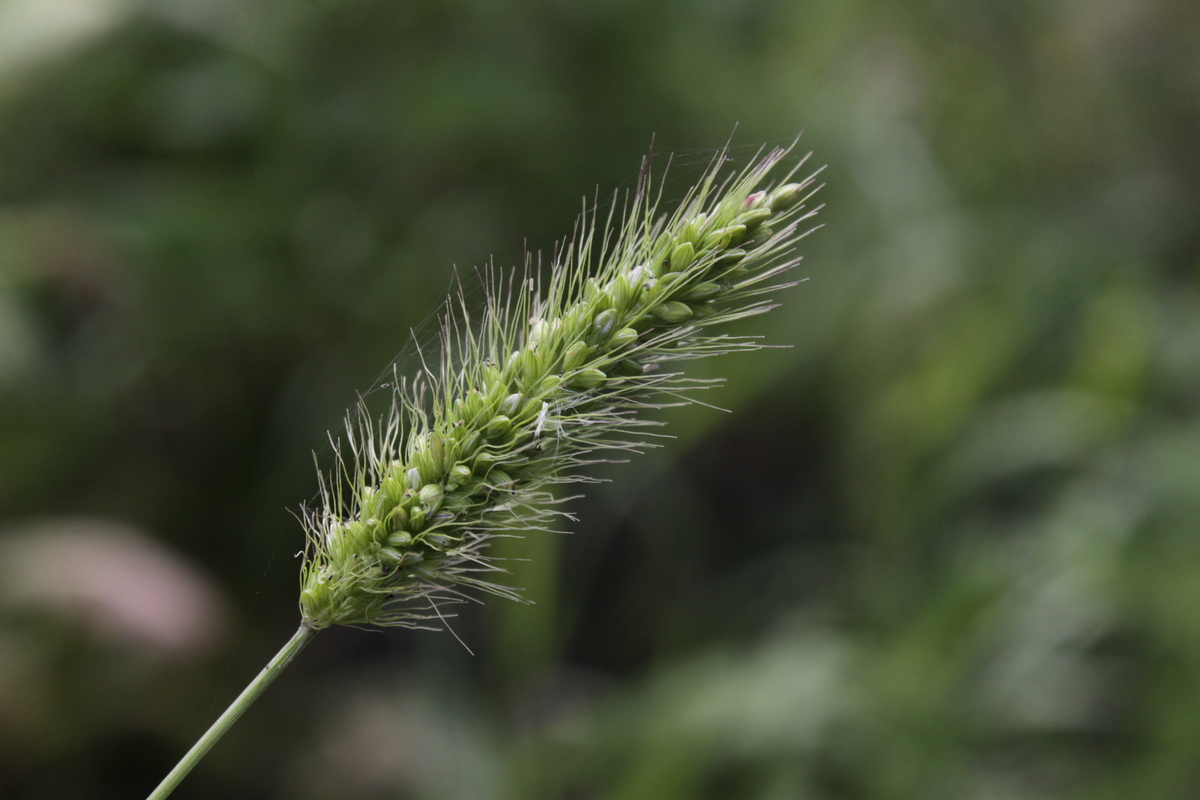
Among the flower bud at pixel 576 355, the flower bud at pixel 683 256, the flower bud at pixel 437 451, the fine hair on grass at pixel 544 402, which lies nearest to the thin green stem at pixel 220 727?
the fine hair on grass at pixel 544 402

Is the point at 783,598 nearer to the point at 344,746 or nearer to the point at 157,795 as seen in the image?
the point at 344,746

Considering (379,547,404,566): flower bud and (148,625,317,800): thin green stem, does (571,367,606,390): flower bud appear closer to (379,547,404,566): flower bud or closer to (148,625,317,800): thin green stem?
(379,547,404,566): flower bud

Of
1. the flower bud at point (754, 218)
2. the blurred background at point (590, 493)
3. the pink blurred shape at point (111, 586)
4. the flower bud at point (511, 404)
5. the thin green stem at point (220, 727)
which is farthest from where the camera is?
the blurred background at point (590, 493)

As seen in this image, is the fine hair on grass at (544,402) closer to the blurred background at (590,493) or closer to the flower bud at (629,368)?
the flower bud at (629,368)

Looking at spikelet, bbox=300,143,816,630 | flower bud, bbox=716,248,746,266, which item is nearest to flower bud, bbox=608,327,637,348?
spikelet, bbox=300,143,816,630

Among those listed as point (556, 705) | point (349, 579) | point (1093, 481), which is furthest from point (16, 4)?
point (1093, 481)

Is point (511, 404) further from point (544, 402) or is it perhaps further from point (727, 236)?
point (727, 236)
